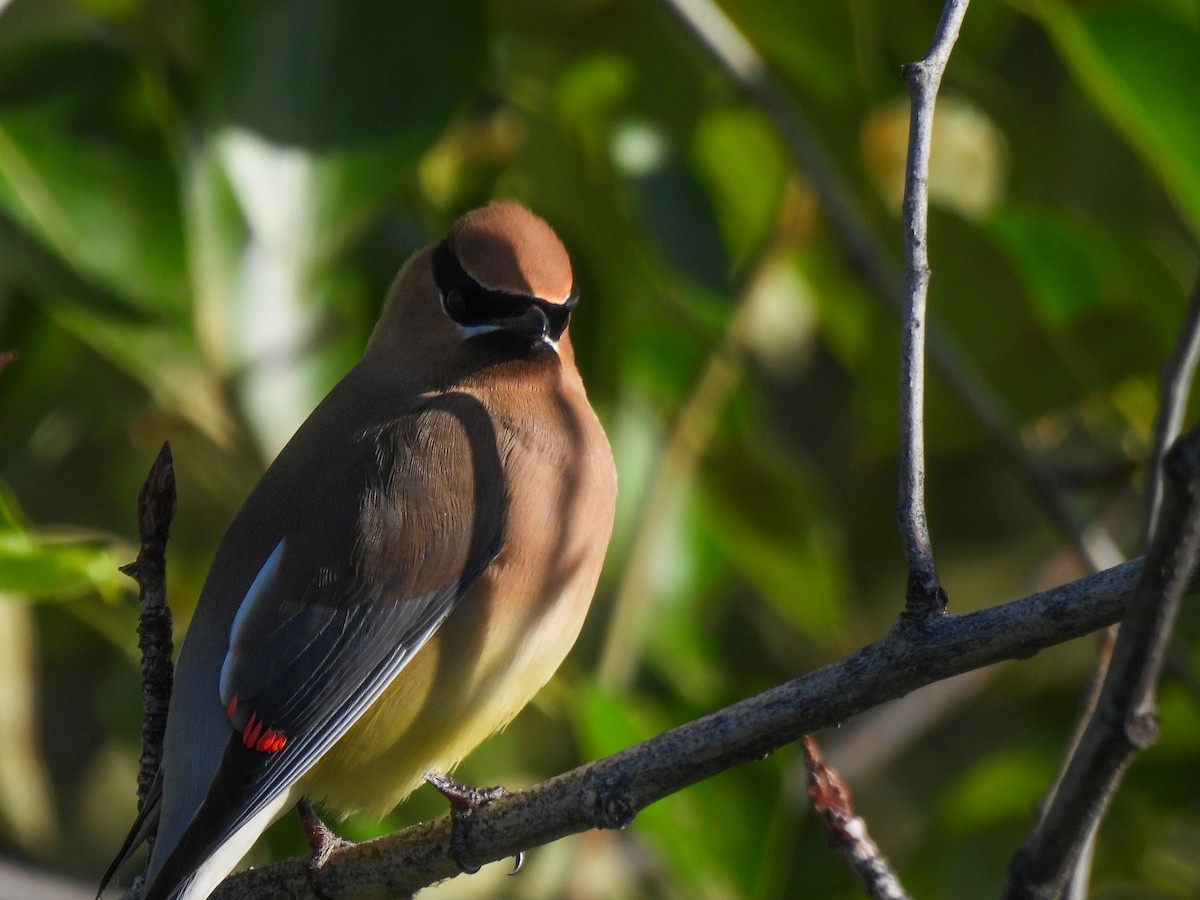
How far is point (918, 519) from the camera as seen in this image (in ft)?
6.24

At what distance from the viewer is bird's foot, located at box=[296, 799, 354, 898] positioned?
8.62 ft

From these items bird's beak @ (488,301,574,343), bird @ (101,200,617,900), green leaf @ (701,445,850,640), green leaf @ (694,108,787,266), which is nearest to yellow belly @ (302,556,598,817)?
bird @ (101,200,617,900)

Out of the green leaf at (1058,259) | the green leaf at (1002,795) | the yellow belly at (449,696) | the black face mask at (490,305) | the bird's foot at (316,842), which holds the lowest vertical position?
the green leaf at (1002,795)

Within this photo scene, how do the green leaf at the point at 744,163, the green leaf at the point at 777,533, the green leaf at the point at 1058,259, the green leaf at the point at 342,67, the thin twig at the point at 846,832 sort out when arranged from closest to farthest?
1. the thin twig at the point at 846,832
2. the green leaf at the point at 342,67
3. the green leaf at the point at 1058,259
4. the green leaf at the point at 777,533
5. the green leaf at the point at 744,163

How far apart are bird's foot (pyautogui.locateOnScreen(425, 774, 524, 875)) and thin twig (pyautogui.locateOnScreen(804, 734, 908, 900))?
1.57 feet

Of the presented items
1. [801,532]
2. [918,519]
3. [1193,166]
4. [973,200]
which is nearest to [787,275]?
[973,200]

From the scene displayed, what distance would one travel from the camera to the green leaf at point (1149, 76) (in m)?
3.03

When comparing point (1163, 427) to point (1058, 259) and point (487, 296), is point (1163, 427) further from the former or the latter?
point (1058, 259)

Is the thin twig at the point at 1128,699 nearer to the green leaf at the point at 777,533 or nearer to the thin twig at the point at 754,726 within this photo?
the thin twig at the point at 754,726

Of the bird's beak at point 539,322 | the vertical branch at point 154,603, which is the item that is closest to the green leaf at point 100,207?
the bird's beak at point 539,322

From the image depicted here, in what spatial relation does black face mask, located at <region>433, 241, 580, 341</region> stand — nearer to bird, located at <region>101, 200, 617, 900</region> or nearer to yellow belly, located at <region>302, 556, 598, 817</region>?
bird, located at <region>101, 200, 617, 900</region>

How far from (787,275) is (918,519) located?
278cm

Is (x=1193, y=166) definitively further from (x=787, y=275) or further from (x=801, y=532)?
(x=787, y=275)

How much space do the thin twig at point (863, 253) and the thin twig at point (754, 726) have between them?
1379 millimetres
